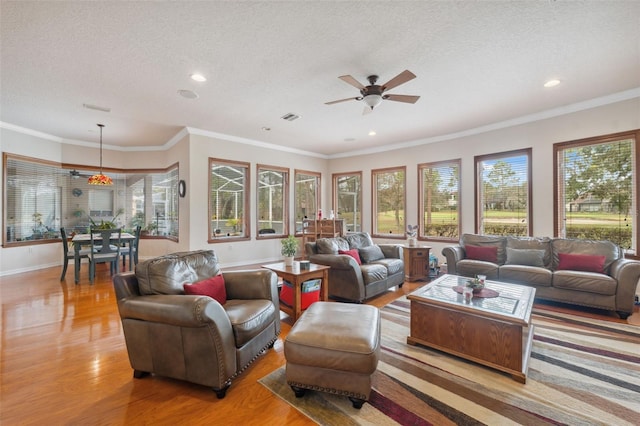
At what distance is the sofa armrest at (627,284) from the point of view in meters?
3.28

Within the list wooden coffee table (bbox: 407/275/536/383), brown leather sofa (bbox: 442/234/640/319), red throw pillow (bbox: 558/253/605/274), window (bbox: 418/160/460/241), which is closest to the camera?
wooden coffee table (bbox: 407/275/536/383)

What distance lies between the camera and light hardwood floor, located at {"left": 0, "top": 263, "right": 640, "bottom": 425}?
1.78m

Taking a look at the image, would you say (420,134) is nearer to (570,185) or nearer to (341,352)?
(570,185)

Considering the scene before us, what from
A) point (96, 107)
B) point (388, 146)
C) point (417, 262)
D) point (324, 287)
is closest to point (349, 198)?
point (388, 146)

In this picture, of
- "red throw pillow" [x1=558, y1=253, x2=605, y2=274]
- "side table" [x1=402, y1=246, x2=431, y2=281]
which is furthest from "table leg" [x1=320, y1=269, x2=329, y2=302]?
"red throw pillow" [x1=558, y1=253, x2=605, y2=274]

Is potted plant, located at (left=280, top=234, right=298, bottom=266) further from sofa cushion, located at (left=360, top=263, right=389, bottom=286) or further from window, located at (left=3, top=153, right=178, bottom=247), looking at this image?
window, located at (left=3, top=153, right=178, bottom=247)

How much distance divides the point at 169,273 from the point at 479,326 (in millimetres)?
2601

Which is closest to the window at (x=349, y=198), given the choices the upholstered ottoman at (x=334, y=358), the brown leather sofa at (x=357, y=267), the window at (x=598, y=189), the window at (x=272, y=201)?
the window at (x=272, y=201)

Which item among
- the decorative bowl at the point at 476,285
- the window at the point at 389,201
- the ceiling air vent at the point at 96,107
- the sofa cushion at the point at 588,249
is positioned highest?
the ceiling air vent at the point at 96,107

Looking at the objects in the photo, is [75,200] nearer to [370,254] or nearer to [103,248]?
[103,248]

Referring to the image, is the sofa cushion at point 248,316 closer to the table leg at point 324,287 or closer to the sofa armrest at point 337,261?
the table leg at point 324,287

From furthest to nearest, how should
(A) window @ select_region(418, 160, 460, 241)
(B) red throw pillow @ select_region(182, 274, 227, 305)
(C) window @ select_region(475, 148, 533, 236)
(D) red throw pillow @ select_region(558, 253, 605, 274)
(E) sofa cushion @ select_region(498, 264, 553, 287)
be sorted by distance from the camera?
(A) window @ select_region(418, 160, 460, 241)
(C) window @ select_region(475, 148, 533, 236)
(E) sofa cushion @ select_region(498, 264, 553, 287)
(D) red throw pillow @ select_region(558, 253, 605, 274)
(B) red throw pillow @ select_region(182, 274, 227, 305)

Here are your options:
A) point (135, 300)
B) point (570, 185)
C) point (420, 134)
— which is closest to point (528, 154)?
point (570, 185)

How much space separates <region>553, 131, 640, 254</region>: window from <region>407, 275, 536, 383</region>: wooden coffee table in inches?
105
